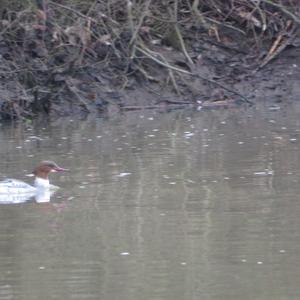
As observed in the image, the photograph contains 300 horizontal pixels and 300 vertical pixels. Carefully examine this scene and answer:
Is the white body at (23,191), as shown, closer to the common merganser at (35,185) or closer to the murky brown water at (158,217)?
the common merganser at (35,185)

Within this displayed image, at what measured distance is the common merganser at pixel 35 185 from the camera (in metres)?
11.9

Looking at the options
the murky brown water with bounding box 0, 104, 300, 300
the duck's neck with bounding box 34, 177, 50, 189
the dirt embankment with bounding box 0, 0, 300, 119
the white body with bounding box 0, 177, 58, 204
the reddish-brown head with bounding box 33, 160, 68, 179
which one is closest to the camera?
the murky brown water with bounding box 0, 104, 300, 300

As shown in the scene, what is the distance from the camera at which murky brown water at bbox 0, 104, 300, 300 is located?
8.18 meters

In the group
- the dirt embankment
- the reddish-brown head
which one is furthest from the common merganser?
A: the dirt embankment

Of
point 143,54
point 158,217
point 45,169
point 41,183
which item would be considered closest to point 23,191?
point 41,183

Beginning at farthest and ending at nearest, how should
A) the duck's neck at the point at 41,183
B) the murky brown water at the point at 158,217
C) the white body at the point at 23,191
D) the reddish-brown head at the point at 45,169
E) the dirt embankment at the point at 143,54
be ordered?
the dirt embankment at the point at 143,54
the reddish-brown head at the point at 45,169
the duck's neck at the point at 41,183
the white body at the point at 23,191
the murky brown water at the point at 158,217

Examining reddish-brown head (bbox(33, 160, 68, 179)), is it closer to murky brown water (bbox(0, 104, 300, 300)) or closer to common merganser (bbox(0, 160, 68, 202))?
common merganser (bbox(0, 160, 68, 202))

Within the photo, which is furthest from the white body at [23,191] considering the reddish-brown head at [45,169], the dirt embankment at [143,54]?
the dirt embankment at [143,54]

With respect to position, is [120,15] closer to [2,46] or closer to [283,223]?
[2,46]

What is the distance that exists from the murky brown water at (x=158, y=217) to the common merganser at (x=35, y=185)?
7.7 inches

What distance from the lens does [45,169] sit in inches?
505

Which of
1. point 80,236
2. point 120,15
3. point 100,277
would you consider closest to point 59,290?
point 100,277

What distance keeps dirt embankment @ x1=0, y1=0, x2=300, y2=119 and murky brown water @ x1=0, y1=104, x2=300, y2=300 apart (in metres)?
3.00

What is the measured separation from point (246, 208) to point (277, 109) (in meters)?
9.10
